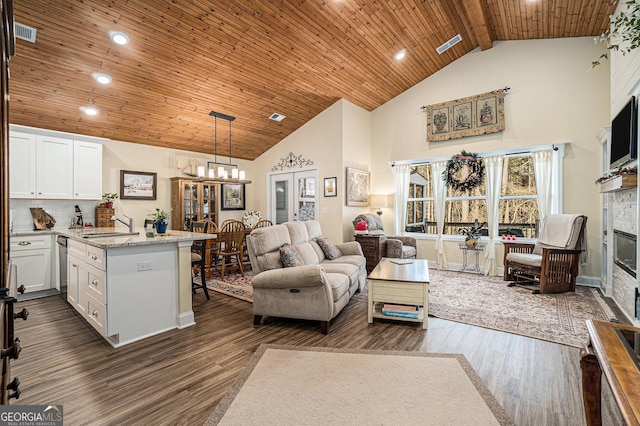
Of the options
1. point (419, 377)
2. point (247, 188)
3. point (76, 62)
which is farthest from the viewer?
point (247, 188)

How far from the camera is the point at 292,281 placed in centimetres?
297

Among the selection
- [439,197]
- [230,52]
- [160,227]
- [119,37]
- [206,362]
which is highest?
[230,52]

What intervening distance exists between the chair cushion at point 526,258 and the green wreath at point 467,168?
1.53 metres

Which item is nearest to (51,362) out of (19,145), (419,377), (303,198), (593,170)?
(419,377)

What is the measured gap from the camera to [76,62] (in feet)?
12.4

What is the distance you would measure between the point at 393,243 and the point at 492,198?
1965 millimetres

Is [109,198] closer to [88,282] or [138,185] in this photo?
[138,185]

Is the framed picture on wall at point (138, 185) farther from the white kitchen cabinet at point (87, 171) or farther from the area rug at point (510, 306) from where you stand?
the area rug at point (510, 306)

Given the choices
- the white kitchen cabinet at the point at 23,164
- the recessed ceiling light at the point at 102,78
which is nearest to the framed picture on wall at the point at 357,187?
the recessed ceiling light at the point at 102,78

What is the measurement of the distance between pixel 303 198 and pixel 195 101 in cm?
284

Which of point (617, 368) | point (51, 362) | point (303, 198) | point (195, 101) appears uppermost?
point (195, 101)

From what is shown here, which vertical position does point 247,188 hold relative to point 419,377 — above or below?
above

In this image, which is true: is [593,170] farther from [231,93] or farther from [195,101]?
[195,101]

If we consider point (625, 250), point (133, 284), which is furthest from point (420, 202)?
point (133, 284)
